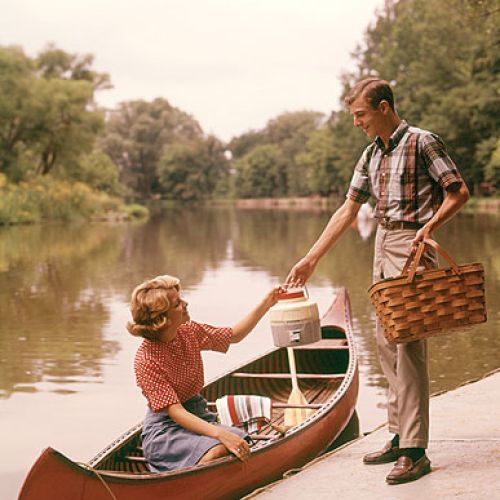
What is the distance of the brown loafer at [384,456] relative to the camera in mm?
4355

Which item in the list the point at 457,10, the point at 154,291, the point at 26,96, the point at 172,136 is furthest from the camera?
the point at 172,136

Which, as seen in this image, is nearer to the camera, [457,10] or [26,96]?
[26,96]

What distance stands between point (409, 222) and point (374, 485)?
1144 millimetres

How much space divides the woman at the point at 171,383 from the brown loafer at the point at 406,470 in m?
0.66

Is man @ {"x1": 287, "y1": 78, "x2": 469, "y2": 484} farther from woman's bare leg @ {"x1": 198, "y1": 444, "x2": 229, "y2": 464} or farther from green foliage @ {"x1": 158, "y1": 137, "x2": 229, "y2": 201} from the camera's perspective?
green foliage @ {"x1": 158, "y1": 137, "x2": 229, "y2": 201}

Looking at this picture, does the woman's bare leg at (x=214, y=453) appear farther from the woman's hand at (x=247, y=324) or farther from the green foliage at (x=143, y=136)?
the green foliage at (x=143, y=136)

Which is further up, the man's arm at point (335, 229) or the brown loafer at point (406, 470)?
the man's arm at point (335, 229)

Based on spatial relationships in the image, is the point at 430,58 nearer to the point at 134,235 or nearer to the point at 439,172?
the point at 134,235

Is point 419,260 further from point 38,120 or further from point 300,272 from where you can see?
point 38,120

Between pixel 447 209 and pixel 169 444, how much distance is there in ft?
5.14

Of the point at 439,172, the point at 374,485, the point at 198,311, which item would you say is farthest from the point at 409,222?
the point at 198,311

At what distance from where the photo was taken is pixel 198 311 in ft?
39.0

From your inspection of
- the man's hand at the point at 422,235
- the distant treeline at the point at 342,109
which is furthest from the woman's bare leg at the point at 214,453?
the distant treeline at the point at 342,109

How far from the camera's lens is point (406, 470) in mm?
4020
